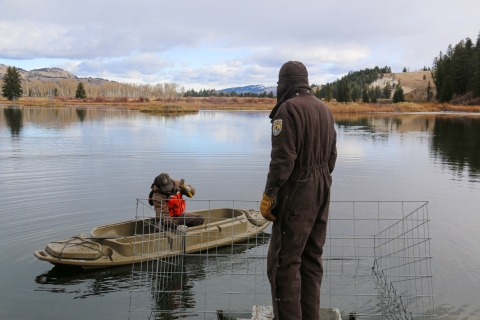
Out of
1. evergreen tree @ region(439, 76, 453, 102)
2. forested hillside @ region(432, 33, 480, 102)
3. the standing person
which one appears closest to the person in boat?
the standing person

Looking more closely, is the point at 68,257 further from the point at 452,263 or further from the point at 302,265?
the point at 452,263

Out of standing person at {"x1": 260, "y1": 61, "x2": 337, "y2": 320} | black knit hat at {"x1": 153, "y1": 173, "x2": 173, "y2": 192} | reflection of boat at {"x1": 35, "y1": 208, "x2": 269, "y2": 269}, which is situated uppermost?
standing person at {"x1": 260, "y1": 61, "x2": 337, "y2": 320}

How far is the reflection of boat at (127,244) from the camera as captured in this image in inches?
336

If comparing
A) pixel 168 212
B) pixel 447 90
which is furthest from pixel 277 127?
pixel 447 90

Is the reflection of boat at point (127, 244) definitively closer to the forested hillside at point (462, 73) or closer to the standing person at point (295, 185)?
the standing person at point (295, 185)

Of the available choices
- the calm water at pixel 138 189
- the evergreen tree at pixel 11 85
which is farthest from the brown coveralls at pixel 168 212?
the evergreen tree at pixel 11 85

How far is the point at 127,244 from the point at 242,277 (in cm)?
235

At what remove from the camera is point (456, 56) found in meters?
101

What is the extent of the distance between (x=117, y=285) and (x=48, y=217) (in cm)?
491

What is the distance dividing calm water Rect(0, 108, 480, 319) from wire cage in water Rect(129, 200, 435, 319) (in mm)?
459

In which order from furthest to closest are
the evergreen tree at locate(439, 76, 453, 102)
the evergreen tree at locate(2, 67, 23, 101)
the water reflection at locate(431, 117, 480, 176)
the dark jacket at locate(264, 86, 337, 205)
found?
the evergreen tree at locate(2, 67, 23, 101) < the evergreen tree at locate(439, 76, 453, 102) < the water reflection at locate(431, 117, 480, 176) < the dark jacket at locate(264, 86, 337, 205)

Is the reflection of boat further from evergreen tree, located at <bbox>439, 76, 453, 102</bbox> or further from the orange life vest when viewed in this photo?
evergreen tree, located at <bbox>439, 76, 453, 102</bbox>

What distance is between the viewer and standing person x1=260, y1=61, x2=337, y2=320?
15.0 ft

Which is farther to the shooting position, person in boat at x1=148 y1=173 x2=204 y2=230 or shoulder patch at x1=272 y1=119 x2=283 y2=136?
person in boat at x1=148 y1=173 x2=204 y2=230
